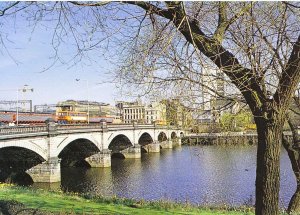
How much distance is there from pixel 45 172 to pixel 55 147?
8.49 ft

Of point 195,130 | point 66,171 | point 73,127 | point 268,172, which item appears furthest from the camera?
point 66,171

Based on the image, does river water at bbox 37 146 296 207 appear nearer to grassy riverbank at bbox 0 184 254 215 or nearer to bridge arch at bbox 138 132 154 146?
grassy riverbank at bbox 0 184 254 215

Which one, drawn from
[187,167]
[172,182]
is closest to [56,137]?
[172,182]

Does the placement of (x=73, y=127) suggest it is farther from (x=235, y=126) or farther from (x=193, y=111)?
(x=193, y=111)

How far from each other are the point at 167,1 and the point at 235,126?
17.0ft

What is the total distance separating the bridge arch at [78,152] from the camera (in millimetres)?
44219

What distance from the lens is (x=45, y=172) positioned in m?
32.2

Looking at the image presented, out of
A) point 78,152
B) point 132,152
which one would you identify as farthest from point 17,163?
point 132,152

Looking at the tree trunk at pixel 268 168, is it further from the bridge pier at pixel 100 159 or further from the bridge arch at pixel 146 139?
the bridge arch at pixel 146 139

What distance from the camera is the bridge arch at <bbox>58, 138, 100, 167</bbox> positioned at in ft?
145

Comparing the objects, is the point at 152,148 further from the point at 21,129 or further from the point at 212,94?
the point at 212,94

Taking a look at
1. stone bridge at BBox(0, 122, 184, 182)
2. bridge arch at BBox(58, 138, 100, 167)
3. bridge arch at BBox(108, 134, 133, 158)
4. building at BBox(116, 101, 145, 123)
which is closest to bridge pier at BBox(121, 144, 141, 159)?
stone bridge at BBox(0, 122, 184, 182)

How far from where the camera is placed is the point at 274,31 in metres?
6.27

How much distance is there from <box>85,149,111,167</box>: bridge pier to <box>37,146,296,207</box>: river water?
1337mm
